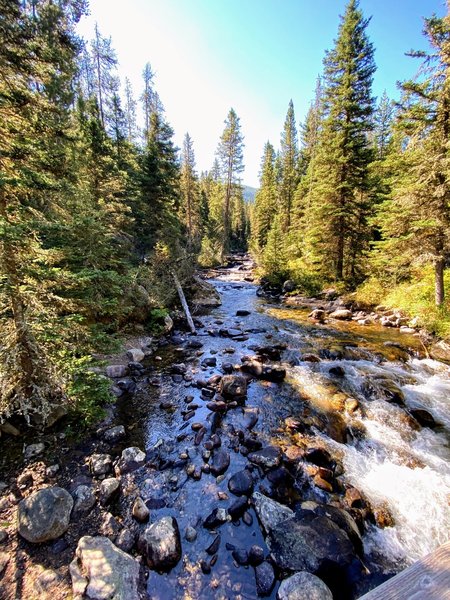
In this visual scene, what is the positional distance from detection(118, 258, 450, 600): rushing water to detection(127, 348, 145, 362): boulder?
877 millimetres

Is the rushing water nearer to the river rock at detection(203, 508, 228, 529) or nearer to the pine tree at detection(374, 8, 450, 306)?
the river rock at detection(203, 508, 228, 529)

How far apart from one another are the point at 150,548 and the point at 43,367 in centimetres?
337

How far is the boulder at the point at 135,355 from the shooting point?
31.1 ft

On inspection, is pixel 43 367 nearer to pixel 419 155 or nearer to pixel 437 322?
pixel 437 322

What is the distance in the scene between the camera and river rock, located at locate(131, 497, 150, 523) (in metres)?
4.12

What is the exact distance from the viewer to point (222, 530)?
13.3ft

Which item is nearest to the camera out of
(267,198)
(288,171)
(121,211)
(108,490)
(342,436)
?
(108,490)

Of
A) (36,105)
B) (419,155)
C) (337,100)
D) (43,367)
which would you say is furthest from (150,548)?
(337,100)

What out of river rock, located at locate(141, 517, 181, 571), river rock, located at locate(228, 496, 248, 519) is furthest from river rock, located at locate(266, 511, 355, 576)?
river rock, located at locate(141, 517, 181, 571)

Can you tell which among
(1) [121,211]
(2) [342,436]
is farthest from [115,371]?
(1) [121,211]

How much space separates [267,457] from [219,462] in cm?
95

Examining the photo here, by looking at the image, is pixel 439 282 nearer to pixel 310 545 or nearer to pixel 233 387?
pixel 233 387

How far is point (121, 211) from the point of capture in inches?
606

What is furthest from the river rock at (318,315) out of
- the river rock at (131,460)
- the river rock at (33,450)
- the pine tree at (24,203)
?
the river rock at (33,450)
